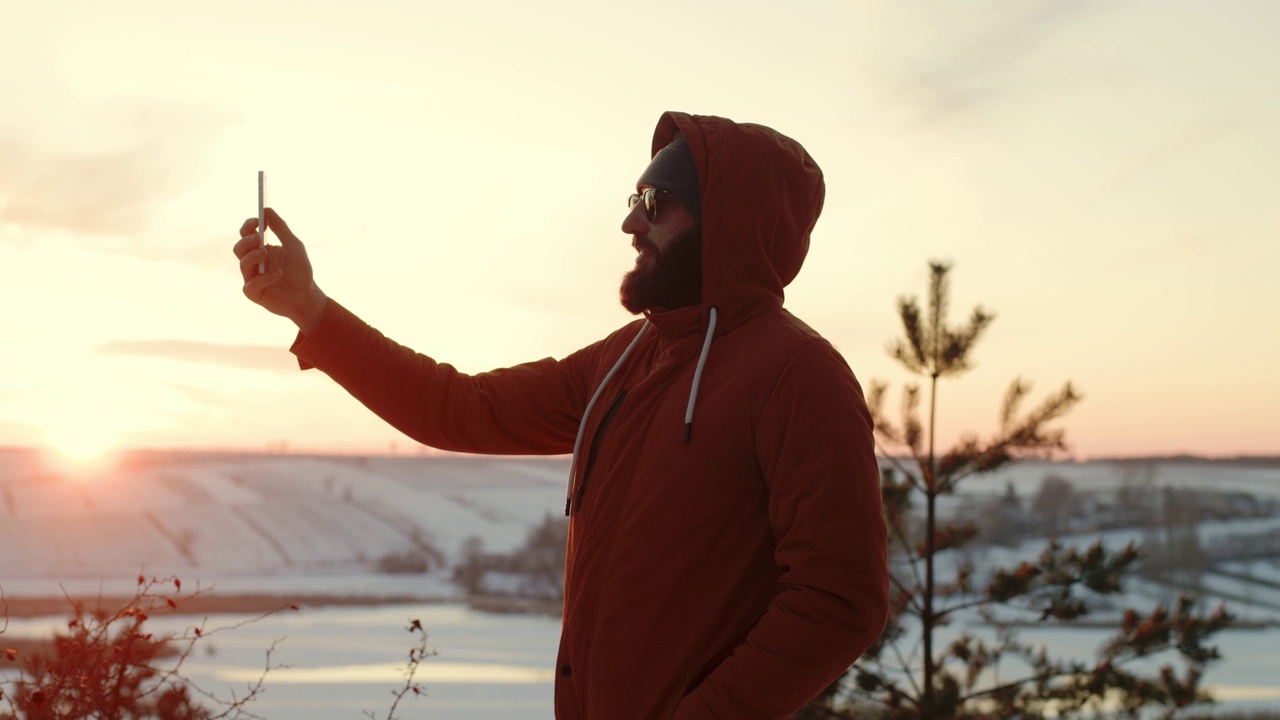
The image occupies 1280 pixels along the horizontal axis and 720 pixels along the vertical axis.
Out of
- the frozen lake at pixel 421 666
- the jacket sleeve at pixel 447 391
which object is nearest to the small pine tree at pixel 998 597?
the frozen lake at pixel 421 666

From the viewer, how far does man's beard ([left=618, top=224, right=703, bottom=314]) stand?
1730 mm

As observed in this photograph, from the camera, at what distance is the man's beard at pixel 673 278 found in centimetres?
173

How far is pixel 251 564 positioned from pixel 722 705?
10.9 m

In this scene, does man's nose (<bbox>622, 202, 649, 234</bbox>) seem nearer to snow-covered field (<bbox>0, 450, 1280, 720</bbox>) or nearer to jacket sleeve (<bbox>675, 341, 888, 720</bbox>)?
jacket sleeve (<bbox>675, 341, 888, 720</bbox>)

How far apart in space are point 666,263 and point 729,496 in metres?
0.44

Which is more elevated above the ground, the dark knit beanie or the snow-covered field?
the dark knit beanie

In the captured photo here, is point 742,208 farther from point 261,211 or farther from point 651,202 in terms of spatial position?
point 261,211

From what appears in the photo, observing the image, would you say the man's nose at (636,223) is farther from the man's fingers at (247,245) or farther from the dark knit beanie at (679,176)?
the man's fingers at (247,245)

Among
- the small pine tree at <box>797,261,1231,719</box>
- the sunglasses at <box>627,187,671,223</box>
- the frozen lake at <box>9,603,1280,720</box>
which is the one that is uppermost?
the sunglasses at <box>627,187,671,223</box>

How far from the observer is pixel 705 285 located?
65.3 inches

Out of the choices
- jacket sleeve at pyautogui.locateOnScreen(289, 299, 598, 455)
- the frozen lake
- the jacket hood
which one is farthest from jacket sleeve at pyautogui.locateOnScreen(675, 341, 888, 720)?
the frozen lake

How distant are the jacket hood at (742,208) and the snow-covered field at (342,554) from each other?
4.13m

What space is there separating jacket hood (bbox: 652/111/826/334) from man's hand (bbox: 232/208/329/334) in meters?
0.72

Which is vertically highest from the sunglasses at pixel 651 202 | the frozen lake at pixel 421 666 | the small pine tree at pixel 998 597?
the sunglasses at pixel 651 202
